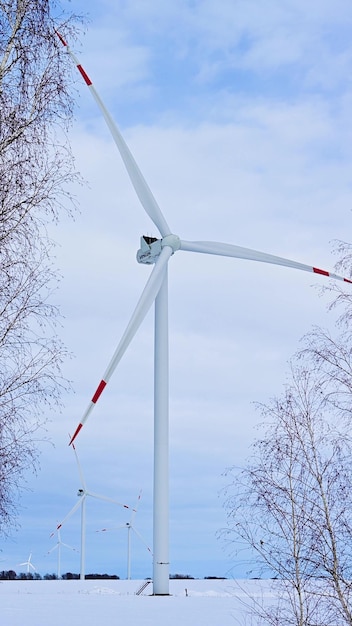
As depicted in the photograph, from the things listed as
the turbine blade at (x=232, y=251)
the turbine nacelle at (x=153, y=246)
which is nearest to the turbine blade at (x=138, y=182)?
the turbine nacelle at (x=153, y=246)

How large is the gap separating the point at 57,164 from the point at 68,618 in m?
6.95

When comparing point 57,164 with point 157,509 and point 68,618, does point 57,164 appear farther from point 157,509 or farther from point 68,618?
point 157,509

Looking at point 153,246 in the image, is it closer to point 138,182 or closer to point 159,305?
point 138,182

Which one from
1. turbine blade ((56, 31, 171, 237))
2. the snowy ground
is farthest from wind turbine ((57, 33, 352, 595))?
the snowy ground

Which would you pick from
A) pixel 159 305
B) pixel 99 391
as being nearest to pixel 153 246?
pixel 159 305

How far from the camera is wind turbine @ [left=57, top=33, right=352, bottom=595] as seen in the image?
17312mm

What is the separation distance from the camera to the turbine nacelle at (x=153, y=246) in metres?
21.9

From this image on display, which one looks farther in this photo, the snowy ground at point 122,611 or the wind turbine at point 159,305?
the wind turbine at point 159,305

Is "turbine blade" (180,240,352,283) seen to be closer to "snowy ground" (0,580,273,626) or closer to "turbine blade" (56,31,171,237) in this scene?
"turbine blade" (56,31,171,237)

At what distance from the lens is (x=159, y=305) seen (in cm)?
2025

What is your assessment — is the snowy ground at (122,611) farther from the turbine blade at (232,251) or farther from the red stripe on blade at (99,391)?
the turbine blade at (232,251)

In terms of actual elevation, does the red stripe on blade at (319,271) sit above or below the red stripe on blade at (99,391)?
above

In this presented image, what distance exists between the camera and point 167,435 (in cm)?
1844

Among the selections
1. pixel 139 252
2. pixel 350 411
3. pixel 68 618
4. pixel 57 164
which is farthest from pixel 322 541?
pixel 139 252
